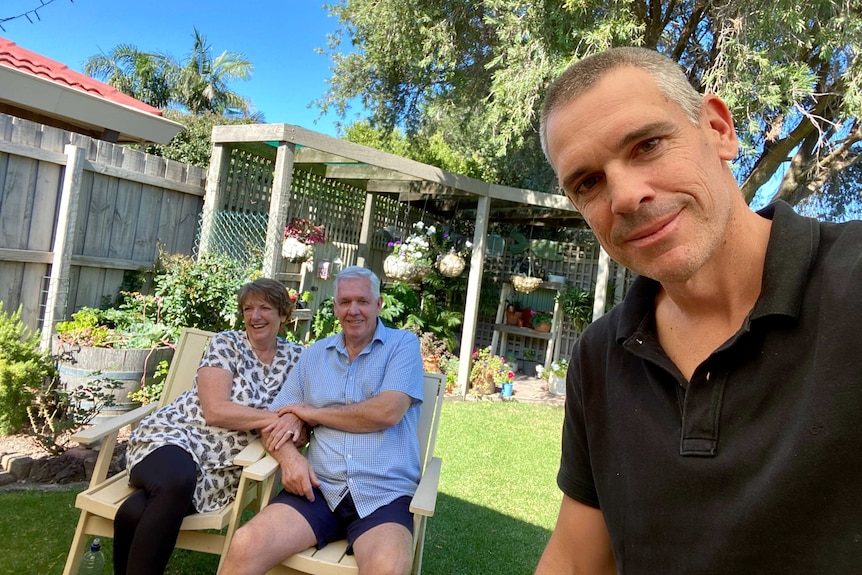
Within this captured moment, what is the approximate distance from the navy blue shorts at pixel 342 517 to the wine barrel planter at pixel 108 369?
2147 millimetres

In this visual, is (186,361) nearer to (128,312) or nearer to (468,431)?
(128,312)

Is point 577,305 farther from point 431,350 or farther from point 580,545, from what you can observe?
point 580,545

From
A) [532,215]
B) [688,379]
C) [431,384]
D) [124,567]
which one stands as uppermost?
[532,215]

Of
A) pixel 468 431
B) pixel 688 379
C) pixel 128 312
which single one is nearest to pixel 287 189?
pixel 128 312

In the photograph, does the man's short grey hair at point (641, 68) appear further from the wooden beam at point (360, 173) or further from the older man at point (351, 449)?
the wooden beam at point (360, 173)

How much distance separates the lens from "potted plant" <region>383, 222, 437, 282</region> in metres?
6.03

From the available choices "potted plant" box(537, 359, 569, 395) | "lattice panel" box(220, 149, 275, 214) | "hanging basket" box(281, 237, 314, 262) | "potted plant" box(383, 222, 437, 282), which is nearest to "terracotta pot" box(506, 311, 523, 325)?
"potted plant" box(537, 359, 569, 395)

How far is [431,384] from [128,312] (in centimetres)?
281

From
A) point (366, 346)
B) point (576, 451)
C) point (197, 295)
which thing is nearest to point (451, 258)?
point (197, 295)

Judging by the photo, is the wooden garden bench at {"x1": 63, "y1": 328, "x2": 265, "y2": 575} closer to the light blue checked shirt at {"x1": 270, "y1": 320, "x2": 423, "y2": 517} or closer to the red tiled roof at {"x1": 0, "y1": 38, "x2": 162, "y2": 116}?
the light blue checked shirt at {"x1": 270, "y1": 320, "x2": 423, "y2": 517}

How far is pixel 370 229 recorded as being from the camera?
22.2 feet

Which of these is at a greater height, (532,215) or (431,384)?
(532,215)

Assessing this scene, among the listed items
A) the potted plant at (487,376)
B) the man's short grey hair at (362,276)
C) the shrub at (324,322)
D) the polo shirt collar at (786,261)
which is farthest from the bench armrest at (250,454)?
the potted plant at (487,376)

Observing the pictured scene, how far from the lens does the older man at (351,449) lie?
1869 mm
